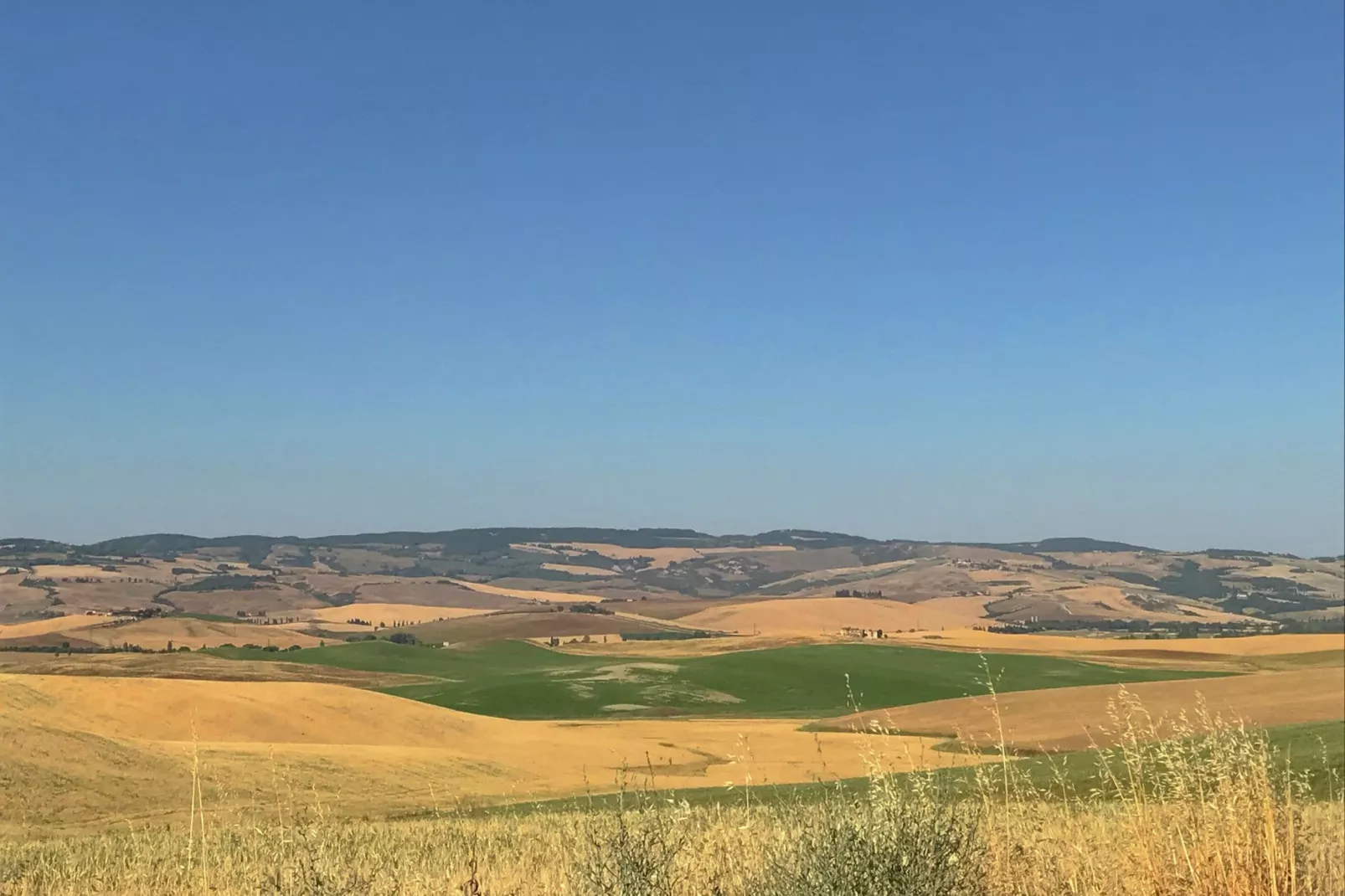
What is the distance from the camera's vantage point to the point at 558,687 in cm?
7731

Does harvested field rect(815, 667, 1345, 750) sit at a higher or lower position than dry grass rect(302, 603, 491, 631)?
higher

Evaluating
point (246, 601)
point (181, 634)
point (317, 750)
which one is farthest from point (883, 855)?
point (246, 601)

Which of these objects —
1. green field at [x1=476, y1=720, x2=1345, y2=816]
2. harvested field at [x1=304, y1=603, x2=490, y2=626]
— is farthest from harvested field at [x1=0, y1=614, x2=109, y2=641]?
green field at [x1=476, y1=720, x2=1345, y2=816]

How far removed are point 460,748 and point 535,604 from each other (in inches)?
5634

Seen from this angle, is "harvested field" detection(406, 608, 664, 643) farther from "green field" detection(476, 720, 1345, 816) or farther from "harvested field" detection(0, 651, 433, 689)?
"green field" detection(476, 720, 1345, 816)

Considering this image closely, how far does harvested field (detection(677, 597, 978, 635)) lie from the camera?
481 ft

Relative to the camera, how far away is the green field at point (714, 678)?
237ft

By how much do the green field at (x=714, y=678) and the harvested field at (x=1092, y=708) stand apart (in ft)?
21.6

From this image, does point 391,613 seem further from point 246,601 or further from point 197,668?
point 197,668

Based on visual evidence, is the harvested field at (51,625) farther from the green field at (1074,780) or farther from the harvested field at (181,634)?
the green field at (1074,780)

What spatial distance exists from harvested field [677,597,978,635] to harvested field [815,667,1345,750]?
80334 mm

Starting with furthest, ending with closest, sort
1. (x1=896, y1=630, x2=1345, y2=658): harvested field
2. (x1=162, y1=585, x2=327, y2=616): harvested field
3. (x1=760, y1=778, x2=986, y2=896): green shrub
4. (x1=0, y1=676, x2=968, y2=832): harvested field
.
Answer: (x1=162, y1=585, x2=327, y2=616): harvested field → (x1=896, y1=630, x2=1345, y2=658): harvested field → (x1=0, y1=676, x2=968, y2=832): harvested field → (x1=760, y1=778, x2=986, y2=896): green shrub

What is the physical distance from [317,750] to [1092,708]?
35269 mm

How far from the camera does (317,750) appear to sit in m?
35.2
